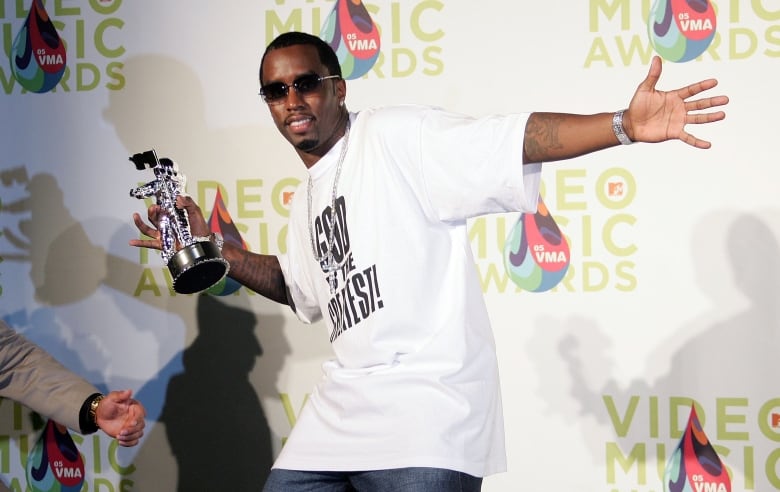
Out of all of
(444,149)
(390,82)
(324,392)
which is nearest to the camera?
(444,149)

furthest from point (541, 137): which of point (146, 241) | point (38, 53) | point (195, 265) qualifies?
point (38, 53)

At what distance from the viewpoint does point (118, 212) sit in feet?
11.4

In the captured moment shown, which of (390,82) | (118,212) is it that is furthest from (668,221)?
(118,212)

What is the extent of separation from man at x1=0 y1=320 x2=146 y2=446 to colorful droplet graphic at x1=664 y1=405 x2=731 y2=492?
173cm

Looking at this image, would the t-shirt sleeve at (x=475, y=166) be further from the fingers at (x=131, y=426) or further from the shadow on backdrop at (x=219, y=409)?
the shadow on backdrop at (x=219, y=409)

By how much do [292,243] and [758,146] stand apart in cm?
157

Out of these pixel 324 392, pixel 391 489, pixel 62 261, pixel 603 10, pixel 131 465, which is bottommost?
pixel 131 465

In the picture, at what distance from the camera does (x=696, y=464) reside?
3143mm

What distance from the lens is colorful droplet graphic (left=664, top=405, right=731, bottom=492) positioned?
3131 mm

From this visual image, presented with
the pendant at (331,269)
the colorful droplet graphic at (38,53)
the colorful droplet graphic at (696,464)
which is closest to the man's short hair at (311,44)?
the pendant at (331,269)

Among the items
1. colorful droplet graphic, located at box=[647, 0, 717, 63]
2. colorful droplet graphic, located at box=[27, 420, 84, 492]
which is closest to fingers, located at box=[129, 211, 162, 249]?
colorful droplet graphic, located at box=[27, 420, 84, 492]

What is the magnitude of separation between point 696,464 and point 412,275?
160 cm

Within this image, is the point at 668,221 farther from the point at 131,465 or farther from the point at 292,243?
the point at 131,465

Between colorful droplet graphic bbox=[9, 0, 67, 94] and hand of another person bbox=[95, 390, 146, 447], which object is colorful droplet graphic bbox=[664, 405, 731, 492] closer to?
hand of another person bbox=[95, 390, 146, 447]
